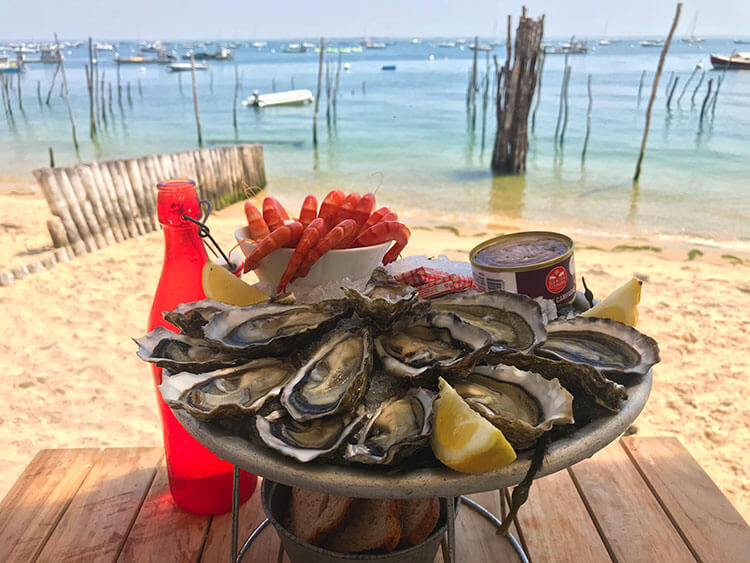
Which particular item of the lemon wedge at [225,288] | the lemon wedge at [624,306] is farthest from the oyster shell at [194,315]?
the lemon wedge at [624,306]

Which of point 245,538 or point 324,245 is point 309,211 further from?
point 245,538

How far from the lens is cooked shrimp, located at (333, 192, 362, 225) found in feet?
5.12

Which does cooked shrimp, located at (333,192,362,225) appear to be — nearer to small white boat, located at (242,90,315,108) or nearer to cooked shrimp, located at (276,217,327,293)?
cooked shrimp, located at (276,217,327,293)

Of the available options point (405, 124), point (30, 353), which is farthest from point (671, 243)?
point (405, 124)

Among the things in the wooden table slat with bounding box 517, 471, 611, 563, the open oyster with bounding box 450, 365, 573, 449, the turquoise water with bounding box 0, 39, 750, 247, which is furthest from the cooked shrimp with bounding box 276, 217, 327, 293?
the turquoise water with bounding box 0, 39, 750, 247

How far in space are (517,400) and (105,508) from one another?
1694 millimetres

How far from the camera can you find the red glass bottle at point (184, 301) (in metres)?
1.45

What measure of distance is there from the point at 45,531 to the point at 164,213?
1.21 metres

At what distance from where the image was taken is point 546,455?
0.83 meters

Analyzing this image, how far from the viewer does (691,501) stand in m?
1.99

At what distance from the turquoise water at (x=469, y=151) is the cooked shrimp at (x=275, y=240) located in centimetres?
809

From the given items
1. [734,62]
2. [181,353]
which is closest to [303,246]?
[181,353]

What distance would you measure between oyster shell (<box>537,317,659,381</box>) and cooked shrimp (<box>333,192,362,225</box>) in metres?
0.66

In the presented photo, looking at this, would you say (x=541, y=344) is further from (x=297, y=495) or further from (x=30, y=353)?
(x=30, y=353)
